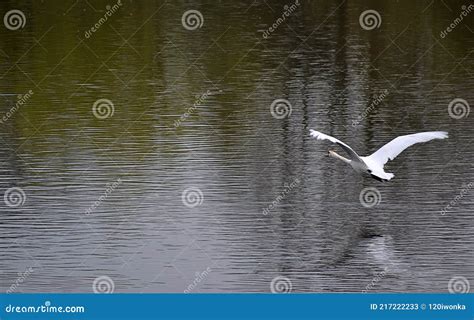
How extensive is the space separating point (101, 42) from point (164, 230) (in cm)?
1470

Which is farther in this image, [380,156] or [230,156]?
[230,156]

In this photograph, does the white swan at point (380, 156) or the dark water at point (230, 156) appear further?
the dark water at point (230, 156)

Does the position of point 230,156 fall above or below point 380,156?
below

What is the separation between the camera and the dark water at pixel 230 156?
15.6 m

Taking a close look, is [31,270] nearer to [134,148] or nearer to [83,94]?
[134,148]

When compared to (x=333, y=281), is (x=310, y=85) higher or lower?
higher

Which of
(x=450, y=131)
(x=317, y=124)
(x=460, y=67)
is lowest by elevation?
(x=317, y=124)

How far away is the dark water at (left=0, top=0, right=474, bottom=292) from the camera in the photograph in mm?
15633

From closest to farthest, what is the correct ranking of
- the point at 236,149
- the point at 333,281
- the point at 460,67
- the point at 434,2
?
the point at 333,281 < the point at 236,149 < the point at 460,67 < the point at 434,2

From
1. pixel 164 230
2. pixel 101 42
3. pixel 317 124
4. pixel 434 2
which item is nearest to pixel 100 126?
pixel 317 124

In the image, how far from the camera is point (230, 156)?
20.5 metres

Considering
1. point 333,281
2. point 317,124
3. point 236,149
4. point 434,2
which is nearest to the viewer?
point 333,281

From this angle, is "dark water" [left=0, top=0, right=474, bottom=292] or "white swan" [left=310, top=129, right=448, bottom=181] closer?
"white swan" [left=310, top=129, right=448, bottom=181]

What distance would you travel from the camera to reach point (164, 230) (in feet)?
55.5
